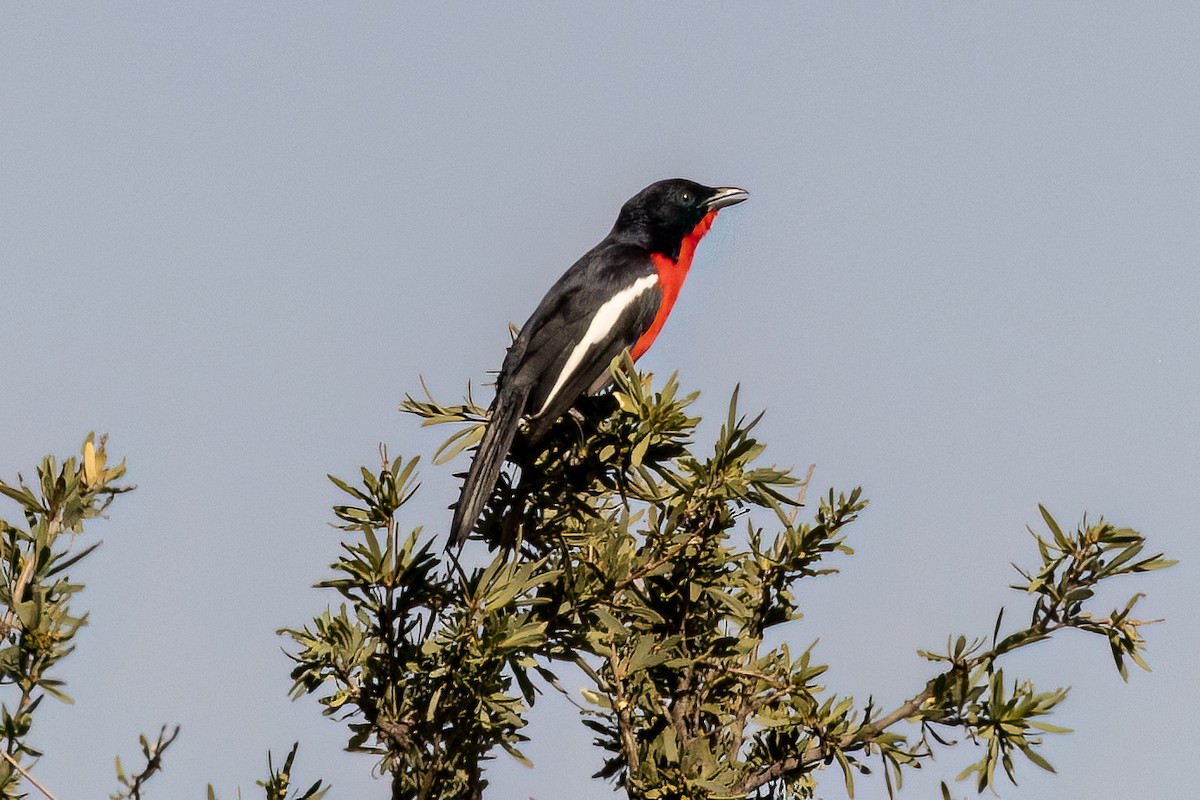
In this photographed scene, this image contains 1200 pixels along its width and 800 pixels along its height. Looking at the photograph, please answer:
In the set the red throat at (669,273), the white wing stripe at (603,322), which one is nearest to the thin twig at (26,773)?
the white wing stripe at (603,322)

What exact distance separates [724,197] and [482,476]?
135 inches

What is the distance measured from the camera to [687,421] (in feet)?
10.4

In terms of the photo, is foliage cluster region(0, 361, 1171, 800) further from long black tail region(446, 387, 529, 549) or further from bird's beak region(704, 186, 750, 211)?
bird's beak region(704, 186, 750, 211)

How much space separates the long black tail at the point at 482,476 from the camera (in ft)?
11.4

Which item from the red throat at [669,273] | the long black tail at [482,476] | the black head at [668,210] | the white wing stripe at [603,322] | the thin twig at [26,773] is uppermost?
the black head at [668,210]

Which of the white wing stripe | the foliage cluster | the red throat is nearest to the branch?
the foliage cluster

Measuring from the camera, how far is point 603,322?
17.6 feet

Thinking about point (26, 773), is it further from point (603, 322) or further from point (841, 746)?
point (603, 322)

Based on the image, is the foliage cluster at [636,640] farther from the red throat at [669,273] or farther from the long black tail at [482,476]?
the red throat at [669,273]

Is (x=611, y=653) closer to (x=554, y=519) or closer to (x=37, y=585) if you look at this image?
(x=554, y=519)

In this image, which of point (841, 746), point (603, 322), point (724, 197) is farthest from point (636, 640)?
point (724, 197)

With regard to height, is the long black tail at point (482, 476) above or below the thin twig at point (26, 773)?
above

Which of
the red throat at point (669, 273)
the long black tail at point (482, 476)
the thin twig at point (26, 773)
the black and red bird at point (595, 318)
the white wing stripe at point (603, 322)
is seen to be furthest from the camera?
the red throat at point (669, 273)

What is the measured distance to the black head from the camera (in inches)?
255
